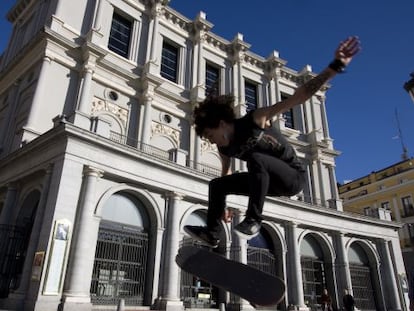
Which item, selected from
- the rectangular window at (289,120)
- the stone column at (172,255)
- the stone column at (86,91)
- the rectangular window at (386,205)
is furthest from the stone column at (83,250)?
the rectangular window at (386,205)

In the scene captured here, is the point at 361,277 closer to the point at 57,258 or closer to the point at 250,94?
the point at 250,94

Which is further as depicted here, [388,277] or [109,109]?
[388,277]

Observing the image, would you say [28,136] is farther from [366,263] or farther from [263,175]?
[366,263]

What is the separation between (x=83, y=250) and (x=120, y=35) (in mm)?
14018

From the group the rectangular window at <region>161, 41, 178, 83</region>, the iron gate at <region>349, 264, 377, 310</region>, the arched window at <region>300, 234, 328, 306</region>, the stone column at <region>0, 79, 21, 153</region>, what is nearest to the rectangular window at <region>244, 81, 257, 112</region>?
the rectangular window at <region>161, 41, 178, 83</region>

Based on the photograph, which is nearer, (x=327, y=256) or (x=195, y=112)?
(x=195, y=112)

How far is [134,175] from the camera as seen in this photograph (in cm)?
1398

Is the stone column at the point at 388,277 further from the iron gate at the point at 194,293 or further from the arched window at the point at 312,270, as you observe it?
the iron gate at the point at 194,293

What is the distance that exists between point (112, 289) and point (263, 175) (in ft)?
38.5

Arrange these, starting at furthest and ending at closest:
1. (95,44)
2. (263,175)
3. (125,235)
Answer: (95,44) → (125,235) → (263,175)

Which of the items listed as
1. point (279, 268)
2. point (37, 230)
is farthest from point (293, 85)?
point (37, 230)

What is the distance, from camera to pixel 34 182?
1377cm

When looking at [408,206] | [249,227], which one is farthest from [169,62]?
[408,206]

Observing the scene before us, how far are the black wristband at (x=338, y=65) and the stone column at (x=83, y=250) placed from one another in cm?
1063
